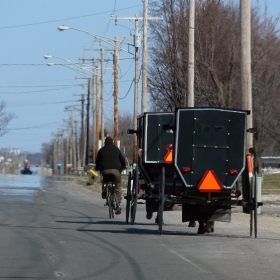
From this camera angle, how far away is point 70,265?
1102 cm

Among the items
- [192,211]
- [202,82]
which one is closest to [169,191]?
[192,211]

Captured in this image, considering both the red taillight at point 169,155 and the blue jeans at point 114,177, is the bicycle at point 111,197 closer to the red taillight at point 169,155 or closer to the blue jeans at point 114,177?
the blue jeans at point 114,177

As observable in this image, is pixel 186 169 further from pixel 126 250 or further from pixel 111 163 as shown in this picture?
pixel 111 163

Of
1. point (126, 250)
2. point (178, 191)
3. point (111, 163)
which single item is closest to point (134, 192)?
point (178, 191)

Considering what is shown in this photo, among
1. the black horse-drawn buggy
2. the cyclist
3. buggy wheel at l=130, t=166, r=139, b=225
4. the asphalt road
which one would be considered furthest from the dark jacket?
the black horse-drawn buggy

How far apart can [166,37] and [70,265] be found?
29.5 m

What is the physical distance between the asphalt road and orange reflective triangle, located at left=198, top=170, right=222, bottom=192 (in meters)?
0.92

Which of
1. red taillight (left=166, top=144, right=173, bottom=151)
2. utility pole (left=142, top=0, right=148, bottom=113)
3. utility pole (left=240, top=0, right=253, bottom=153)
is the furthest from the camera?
utility pole (left=142, top=0, right=148, bottom=113)

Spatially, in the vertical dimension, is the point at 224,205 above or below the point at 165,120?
below

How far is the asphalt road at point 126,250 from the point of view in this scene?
10539 millimetres

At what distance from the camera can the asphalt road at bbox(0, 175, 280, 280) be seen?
34.6ft

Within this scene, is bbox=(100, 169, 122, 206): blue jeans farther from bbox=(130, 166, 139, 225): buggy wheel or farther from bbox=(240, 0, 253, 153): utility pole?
bbox=(240, 0, 253, 153): utility pole

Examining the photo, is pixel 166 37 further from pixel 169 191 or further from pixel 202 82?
pixel 169 191

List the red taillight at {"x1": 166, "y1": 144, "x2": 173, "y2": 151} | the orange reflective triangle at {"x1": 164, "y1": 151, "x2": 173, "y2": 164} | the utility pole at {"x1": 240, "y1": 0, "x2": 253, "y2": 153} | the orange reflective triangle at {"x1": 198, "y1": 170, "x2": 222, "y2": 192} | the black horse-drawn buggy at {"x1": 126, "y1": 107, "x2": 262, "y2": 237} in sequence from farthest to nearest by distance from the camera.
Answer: the utility pole at {"x1": 240, "y1": 0, "x2": 253, "y2": 153}
the red taillight at {"x1": 166, "y1": 144, "x2": 173, "y2": 151}
the orange reflective triangle at {"x1": 164, "y1": 151, "x2": 173, "y2": 164}
the black horse-drawn buggy at {"x1": 126, "y1": 107, "x2": 262, "y2": 237}
the orange reflective triangle at {"x1": 198, "y1": 170, "x2": 222, "y2": 192}
